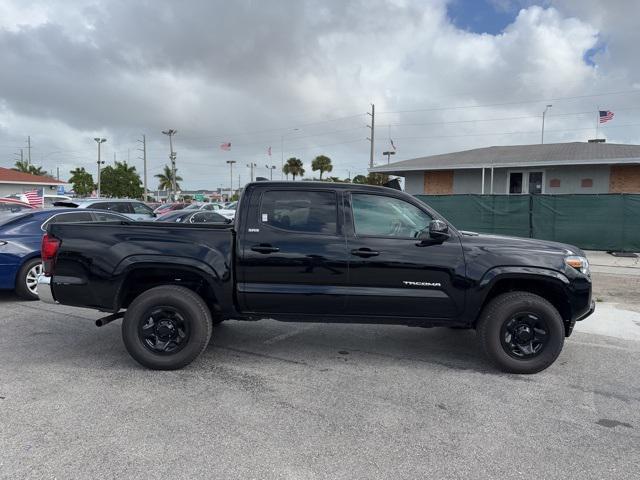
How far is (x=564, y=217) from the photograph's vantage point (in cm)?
1282

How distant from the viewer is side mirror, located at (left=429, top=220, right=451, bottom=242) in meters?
4.27

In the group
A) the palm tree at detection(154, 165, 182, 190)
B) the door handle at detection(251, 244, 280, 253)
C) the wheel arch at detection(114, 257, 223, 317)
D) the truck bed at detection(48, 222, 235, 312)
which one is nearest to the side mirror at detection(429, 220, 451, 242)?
the door handle at detection(251, 244, 280, 253)

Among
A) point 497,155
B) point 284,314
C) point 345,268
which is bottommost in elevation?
point 284,314

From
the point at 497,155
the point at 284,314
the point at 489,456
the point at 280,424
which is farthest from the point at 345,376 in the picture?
the point at 497,155

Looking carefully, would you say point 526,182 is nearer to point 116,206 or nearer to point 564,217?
point 564,217

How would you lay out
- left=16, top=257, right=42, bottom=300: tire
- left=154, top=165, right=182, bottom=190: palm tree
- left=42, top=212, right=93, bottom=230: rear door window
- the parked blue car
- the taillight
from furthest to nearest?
1. left=154, top=165, right=182, bottom=190: palm tree
2. left=42, top=212, right=93, bottom=230: rear door window
3. left=16, top=257, right=42, bottom=300: tire
4. the parked blue car
5. the taillight

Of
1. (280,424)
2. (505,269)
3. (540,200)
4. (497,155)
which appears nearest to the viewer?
(280,424)

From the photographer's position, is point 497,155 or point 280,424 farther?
point 497,155

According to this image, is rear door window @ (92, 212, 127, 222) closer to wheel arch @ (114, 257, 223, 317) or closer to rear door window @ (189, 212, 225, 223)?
rear door window @ (189, 212, 225, 223)

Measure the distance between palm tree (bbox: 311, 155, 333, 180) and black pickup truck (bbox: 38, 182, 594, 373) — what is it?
6013 cm

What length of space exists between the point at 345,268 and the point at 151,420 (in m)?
2.04

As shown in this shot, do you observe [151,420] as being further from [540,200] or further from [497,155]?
[497,155]

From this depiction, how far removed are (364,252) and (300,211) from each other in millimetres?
745

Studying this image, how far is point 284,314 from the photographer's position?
14.8ft
